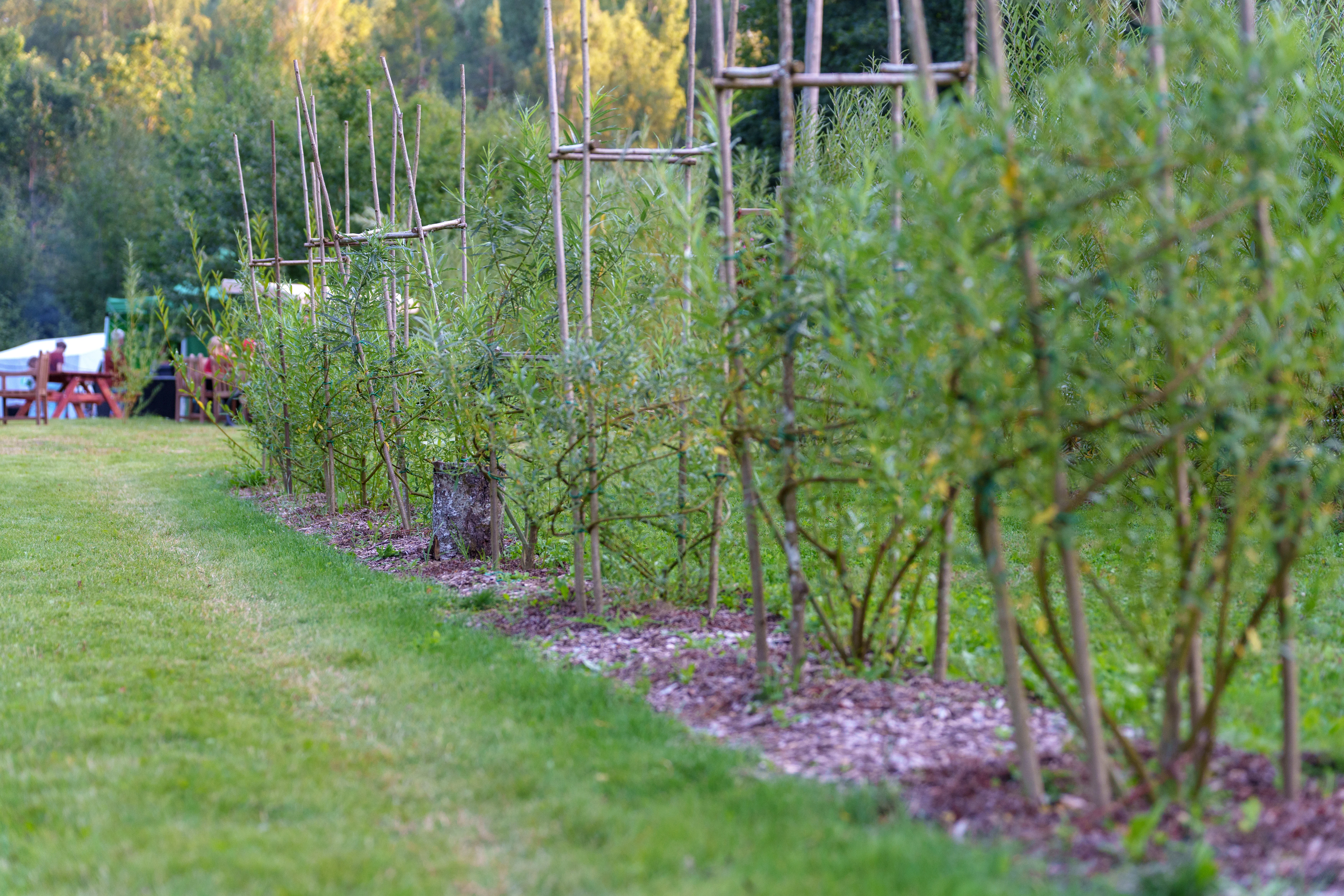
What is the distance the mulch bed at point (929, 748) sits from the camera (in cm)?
234

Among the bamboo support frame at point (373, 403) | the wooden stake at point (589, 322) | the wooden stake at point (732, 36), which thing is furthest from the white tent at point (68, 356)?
the wooden stake at point (732, 36)

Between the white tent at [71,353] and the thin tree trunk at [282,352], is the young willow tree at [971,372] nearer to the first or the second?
the thin tree trunk at [282,352]

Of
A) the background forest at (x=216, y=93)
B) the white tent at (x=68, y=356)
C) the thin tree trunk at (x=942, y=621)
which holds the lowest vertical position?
the thin tree trunk at (x=942, y=621)

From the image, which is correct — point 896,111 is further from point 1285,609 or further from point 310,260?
point 310,260

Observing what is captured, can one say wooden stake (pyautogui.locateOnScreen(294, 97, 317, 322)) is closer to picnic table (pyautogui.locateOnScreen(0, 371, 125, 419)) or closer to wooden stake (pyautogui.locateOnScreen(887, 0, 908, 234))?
wooden stake (pyautogui.locateOnScreen(887, 0, 908, 234))

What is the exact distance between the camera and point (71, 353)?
74.7ft

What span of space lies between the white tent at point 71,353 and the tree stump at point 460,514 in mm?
17804

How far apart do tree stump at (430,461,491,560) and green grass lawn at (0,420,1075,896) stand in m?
0.76

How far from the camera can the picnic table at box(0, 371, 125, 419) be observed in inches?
718

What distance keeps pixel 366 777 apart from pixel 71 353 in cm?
2324

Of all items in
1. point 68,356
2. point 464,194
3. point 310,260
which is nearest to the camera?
point 464,194

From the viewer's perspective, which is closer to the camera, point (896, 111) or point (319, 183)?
point (896, 111)

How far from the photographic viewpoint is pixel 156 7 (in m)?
37.1

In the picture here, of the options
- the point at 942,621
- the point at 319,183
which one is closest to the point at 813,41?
the point at 942,621
